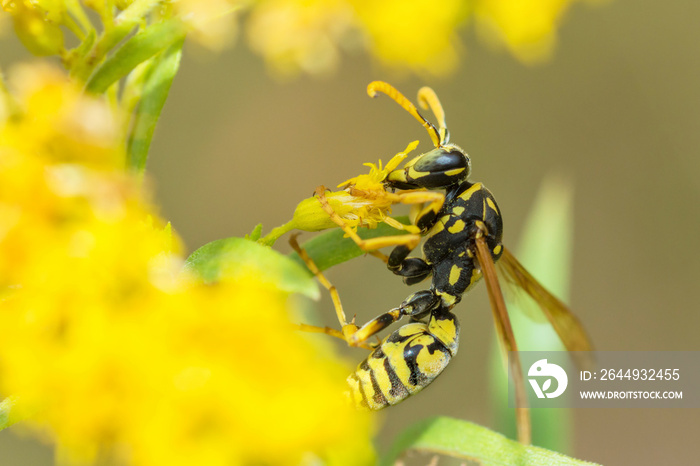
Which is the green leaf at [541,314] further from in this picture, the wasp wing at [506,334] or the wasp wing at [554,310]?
the wasp wing at [506,334]

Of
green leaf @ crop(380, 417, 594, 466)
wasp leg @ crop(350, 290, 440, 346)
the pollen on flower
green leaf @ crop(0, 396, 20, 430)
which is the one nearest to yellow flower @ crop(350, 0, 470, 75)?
the pollen on flower

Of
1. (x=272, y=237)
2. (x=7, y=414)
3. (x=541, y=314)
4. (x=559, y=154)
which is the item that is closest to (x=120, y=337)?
(x=7, y=414)

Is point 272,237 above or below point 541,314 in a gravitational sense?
above

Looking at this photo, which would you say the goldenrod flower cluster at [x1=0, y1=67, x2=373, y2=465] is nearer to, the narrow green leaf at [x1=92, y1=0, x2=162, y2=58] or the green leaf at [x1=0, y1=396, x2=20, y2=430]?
the green leaf at [x1=0, y1=396, x2=20, y2=430]

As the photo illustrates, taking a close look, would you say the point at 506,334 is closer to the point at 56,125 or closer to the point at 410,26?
the point at 410,26

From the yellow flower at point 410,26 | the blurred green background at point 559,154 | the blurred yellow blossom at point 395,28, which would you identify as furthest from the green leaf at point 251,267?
the blurred green background at point 559,154

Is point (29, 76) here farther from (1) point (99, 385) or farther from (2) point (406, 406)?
(2) point (406, 406)
